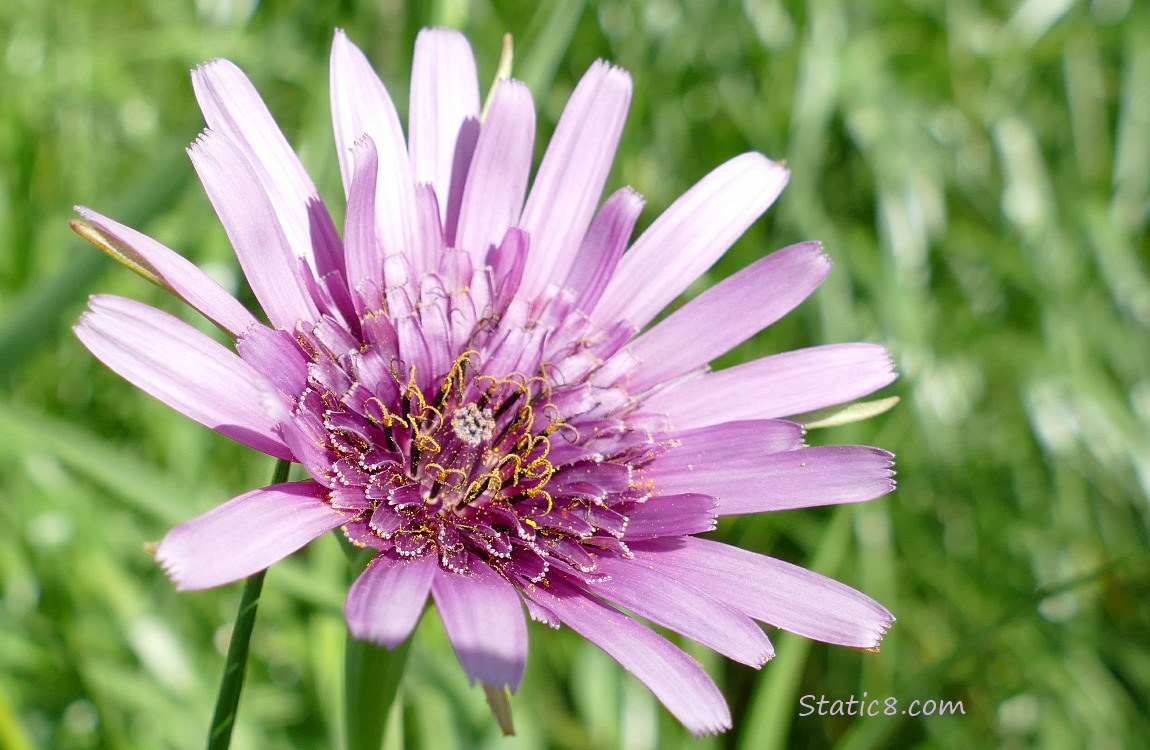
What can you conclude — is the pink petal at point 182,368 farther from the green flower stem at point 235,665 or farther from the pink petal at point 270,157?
the pink petal at point 270,157

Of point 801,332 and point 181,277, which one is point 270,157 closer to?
point 181,277

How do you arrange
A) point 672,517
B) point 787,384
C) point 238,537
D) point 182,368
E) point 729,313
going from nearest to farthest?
point 238,537 → point 182,368 → point 672,517 → point 787,384 → point 729,313

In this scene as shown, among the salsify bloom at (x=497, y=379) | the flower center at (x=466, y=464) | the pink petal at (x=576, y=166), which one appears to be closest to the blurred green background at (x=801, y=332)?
the pink petal at (x=576, y=166)

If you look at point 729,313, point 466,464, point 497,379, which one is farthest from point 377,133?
point 729,313

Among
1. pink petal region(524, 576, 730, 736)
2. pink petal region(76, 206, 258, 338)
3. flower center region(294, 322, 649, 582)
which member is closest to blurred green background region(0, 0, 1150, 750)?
flower center region(294, 322, 649, 582)

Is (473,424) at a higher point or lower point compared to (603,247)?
lower

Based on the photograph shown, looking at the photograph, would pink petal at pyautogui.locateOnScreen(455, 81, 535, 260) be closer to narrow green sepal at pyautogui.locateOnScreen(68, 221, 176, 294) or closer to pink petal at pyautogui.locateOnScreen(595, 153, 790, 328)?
pink petal at pyautogui.locateOnScreen(595, 153, 790, 328)
